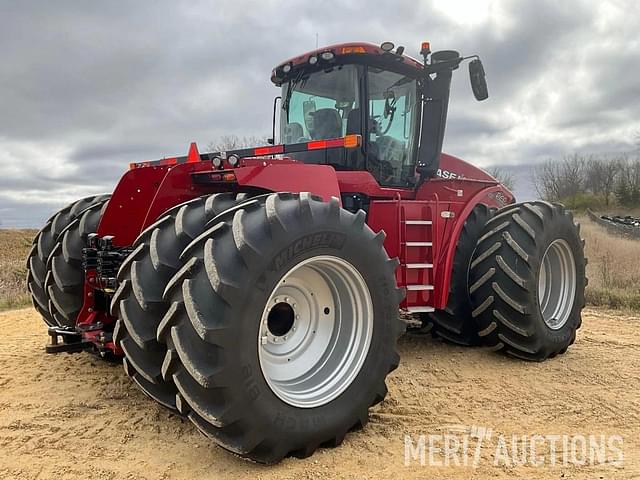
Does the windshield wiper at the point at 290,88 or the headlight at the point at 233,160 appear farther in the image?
the windshield wiper at the point at 290,88

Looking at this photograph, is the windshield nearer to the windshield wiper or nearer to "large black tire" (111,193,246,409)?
the windshield wiper

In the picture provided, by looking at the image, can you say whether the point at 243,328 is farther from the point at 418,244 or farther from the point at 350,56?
the point at 350,56

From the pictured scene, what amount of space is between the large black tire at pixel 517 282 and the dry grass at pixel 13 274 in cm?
723

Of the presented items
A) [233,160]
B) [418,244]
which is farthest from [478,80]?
[233,160]

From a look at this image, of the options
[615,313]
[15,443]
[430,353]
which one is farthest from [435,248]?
[615,313]

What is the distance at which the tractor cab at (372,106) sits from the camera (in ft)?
16.5

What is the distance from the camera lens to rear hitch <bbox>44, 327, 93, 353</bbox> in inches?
148

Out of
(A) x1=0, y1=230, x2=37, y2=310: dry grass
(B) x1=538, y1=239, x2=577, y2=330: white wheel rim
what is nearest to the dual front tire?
(B) x1=538, y1=239, x2=577, y2=330: white wheel rim

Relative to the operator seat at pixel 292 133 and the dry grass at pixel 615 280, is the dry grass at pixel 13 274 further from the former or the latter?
the dry grass at pixel 615 280

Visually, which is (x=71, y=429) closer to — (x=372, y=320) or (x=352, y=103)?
(x=372, y=320)

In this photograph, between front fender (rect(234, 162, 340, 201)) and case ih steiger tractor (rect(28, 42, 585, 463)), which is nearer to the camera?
case ih steiger tractor (rect(28, 42, 585, 463))

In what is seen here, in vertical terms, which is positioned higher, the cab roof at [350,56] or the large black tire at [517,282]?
the cab roof at [350,56]

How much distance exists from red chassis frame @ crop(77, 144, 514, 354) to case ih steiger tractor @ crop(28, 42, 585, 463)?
0.02 metres

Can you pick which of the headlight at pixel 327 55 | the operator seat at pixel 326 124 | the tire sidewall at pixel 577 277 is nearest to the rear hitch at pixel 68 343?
the operator seat at pixel 326 124
